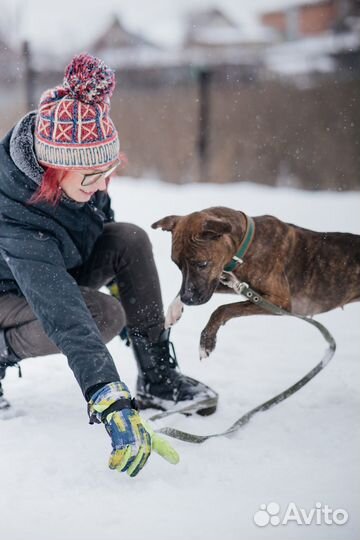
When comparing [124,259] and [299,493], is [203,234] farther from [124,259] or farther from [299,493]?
[299,493]

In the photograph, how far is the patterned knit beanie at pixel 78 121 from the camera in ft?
6.68

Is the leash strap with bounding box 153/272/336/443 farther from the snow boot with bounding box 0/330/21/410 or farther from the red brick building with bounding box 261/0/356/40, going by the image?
the red brick building with bounding box 261/0/356/40

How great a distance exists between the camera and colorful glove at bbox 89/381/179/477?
1.75 m

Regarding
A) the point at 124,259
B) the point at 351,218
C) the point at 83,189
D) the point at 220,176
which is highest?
the point at 83,189

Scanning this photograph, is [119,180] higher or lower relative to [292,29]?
lower

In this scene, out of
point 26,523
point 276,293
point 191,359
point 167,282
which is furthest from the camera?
point 167,282

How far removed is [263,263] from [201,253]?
31cm

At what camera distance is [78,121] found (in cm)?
204

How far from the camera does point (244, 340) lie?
331 cm

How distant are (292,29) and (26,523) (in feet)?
33.8

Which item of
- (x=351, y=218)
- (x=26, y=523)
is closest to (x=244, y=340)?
(x=351, y=218)

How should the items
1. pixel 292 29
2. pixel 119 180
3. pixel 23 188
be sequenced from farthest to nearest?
1. pixel 292 29
2. pixel 119 180
3. pixel 23 188

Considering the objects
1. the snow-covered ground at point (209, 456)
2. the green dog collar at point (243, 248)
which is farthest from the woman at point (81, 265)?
the green dog collar at point (243, 248)
